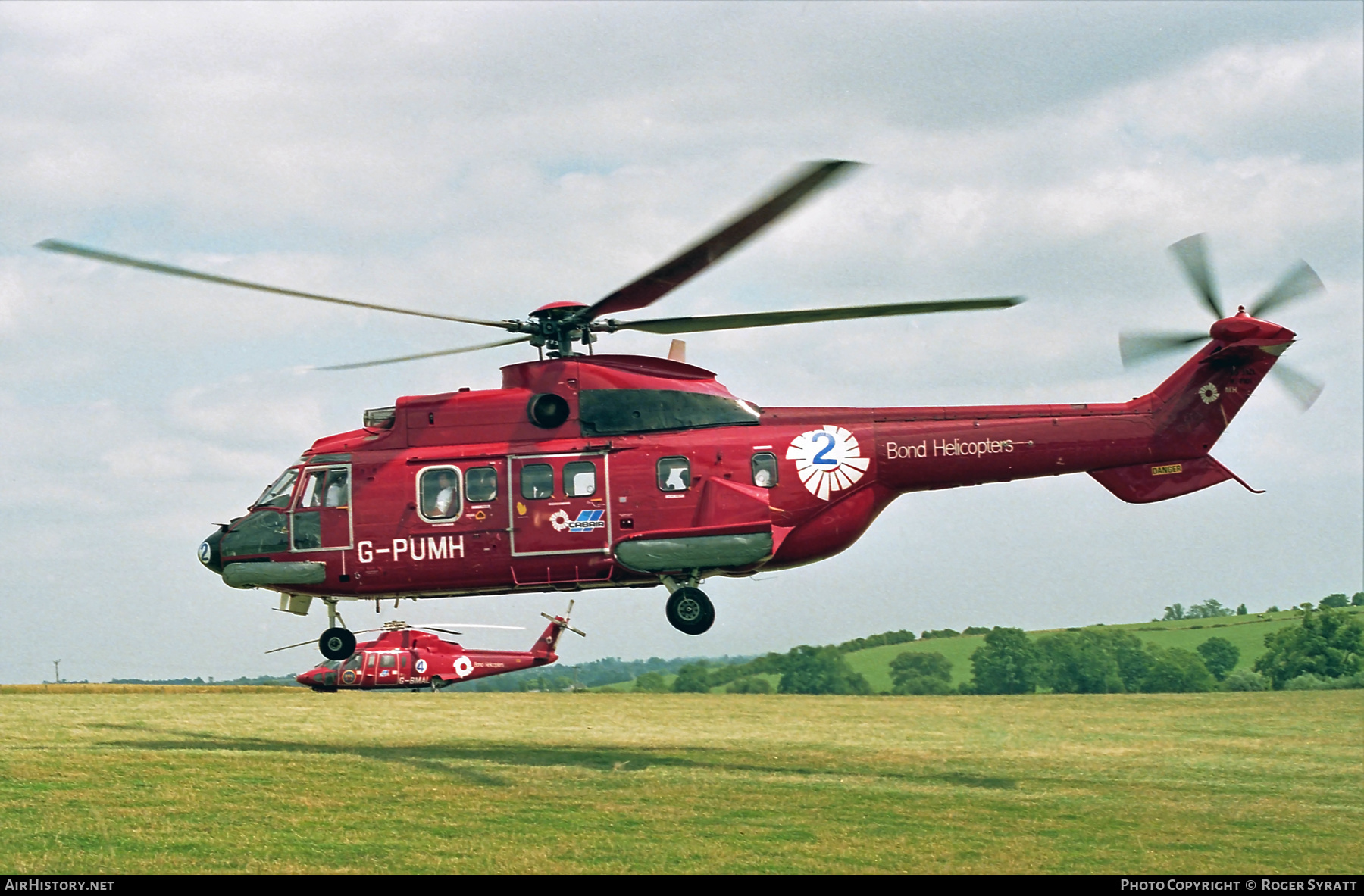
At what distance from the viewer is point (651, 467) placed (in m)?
23.1

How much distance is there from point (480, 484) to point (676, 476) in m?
3.56

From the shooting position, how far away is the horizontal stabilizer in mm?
23797

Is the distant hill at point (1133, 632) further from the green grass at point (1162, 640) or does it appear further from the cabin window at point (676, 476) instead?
the cabin window at point (676, 476)

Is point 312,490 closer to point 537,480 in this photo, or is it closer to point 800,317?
point 537,480

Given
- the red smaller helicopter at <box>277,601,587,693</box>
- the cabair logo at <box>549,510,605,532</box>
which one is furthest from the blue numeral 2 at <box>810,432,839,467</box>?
the red smaller helicopter at <box>277,601,587,693</box>

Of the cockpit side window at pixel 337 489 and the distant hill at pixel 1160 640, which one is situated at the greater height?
the cockpit side window at pixel 337 489

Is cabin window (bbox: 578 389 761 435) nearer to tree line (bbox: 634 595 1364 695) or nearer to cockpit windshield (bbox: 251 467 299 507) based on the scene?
cockpit windshield (bbox: 251 467 299 507)

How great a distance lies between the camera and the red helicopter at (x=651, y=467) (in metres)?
23.0

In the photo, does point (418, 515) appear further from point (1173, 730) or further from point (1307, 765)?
point (1173, 730)

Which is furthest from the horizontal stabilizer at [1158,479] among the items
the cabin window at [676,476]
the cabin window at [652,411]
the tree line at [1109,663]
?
the tree line at [1109,663]

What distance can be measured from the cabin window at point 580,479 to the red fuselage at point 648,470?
4cm

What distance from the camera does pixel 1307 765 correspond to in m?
34.4

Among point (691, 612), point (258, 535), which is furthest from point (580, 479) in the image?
point (258, 535)

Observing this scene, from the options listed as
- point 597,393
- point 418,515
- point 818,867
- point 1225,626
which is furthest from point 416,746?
point 1225,626
